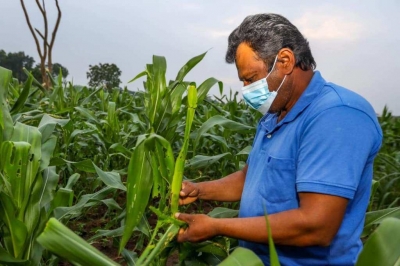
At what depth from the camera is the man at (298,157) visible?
159cm

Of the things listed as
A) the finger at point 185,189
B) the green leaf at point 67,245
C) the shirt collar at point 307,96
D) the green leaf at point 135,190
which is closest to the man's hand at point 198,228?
the green leaf at point 135,190

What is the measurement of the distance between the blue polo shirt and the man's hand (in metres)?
0.22

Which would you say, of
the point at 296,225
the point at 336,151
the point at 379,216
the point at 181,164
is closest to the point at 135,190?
the point at 181,164

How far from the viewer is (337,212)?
1594mm

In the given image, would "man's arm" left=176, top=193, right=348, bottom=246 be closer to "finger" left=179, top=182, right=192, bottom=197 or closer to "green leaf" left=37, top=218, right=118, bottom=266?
"finger" left=179, top=182, right=192, bottom=197

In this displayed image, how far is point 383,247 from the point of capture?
1024 millimetres

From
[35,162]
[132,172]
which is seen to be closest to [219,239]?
[132,172]

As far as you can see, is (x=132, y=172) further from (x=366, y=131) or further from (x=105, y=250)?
(x=105, y=250)

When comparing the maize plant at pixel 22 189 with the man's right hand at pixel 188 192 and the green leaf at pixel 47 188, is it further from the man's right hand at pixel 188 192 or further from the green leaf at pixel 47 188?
the man's right hand at pixel 188 192

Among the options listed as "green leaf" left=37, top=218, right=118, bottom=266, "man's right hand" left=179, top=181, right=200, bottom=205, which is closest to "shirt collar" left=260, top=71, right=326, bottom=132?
"man's right hand" left=179, top=181, right=200, bottom=205

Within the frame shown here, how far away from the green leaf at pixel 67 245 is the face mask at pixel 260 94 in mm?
912

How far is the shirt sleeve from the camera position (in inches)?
62.1

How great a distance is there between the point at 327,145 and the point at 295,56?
0.37 metres

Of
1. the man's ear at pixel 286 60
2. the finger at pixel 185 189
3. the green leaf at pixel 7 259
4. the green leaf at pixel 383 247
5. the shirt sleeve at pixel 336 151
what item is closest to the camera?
the green leaf at pixel 383 247
